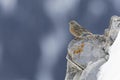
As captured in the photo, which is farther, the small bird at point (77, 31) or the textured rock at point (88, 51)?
the small bird at point (77, 31)

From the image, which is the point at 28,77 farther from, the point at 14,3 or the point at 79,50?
the point at 79,50

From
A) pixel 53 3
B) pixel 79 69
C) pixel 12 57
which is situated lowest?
pixel 12 57

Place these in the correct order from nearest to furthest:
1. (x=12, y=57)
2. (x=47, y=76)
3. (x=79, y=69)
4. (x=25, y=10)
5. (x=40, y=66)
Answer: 1. (x=79, y=69)
2. (x=47, y=76)
3. (x=40, y=66)
4. (x=12, y=57)
5. (x=25, y=10)

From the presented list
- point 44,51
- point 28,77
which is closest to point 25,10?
point 44,51

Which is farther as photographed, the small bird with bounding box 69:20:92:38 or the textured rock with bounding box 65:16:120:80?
the small bird with bounding box 69:20:92:38

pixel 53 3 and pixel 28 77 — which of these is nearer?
pixel 28 77

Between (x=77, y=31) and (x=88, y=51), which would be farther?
(x=77, y=31)

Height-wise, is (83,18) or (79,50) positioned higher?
(79,50)

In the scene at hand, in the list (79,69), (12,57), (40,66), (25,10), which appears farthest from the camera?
(25,10)
